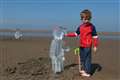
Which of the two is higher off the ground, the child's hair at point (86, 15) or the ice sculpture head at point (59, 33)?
the child's hair at point (86, 15)

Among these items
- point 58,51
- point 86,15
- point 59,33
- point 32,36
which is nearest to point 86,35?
point 86,15

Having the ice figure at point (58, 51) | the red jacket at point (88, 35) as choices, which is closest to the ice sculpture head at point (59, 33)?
the ice figure at point (58, 51)

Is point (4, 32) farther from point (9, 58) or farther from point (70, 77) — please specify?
point (70, 77)

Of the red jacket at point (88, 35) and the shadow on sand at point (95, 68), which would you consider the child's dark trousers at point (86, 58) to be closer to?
the red jacket at point (88, 35)

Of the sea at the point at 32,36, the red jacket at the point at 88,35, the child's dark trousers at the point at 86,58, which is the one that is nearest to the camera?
the red jacket at the point at 88,35

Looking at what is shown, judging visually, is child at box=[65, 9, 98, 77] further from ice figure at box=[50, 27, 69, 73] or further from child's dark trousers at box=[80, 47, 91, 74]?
ice figure at box=[50, 27, 69, 73]

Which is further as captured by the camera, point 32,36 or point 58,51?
point 32,36

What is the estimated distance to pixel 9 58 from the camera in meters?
15.6

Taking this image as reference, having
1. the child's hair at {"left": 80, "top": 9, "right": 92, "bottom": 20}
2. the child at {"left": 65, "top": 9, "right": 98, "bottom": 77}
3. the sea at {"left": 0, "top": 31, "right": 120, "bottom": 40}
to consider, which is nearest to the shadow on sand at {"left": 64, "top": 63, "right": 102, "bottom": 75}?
the child at {"left": 65, "top": 9, "right": 98, "bottom": 77}

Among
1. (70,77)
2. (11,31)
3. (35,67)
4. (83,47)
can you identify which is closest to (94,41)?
(83,47)

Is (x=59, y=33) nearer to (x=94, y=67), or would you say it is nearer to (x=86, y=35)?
(x=86, y=35)

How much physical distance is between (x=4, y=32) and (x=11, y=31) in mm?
908

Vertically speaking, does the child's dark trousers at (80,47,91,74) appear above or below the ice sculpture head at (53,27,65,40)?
below

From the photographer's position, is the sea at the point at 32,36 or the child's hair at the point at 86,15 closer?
the child's hair at the point at 86,15
